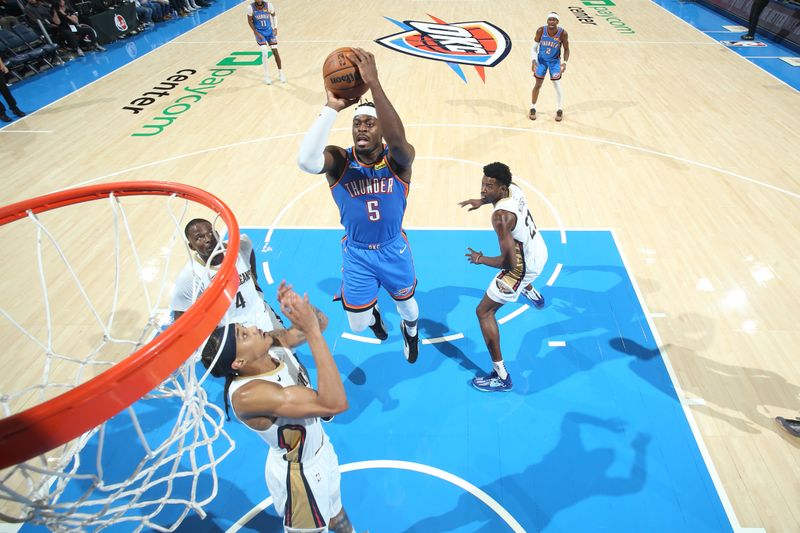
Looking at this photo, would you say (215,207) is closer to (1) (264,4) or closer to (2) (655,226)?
(2) (655,226)

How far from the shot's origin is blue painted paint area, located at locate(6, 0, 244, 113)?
10.4 metres

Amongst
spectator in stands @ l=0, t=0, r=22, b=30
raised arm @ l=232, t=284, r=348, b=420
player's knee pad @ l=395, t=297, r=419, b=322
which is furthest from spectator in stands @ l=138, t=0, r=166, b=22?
raised arm @ l=232, t=284, r=348, b=420

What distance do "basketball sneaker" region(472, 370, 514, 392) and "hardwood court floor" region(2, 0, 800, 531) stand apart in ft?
5.02

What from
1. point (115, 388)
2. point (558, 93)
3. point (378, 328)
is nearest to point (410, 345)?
point (378, 328)

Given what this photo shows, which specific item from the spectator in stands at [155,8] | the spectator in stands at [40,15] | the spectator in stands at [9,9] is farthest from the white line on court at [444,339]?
the spectator in stands at [155,8]

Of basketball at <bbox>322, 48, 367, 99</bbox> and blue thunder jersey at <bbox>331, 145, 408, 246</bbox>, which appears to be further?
blue thunder jersey at <bbox>331, 145, 408, 246</bbox>

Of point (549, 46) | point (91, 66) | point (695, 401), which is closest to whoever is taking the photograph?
point (695, 401)

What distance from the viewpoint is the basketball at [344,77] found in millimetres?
2926

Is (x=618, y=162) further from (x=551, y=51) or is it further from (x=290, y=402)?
(x=290, y=402)

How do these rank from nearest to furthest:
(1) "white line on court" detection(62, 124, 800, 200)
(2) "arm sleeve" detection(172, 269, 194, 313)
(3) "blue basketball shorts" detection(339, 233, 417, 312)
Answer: (2) "arm sleeve" detection(172, 269, 194, 313) < (3) "blue basketball shorts" detection(339, 233, 417, 312) < (1) "white line on court" detection(62, 124, 800, 200)

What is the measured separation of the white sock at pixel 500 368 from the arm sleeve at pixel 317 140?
2234mm

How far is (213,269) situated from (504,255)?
214 centimetres

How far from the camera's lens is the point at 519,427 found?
Result: 381 cm

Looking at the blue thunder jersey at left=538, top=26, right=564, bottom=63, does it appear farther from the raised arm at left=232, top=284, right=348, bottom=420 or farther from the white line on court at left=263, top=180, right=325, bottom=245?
the raised arm at left=232, top=284, right=348, bottom=420
